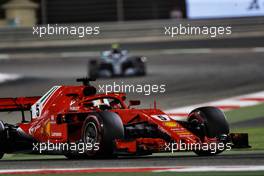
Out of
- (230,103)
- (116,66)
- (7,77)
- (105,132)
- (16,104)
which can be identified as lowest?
(230,103)

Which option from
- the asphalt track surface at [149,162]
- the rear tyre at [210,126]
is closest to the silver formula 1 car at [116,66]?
the rear tyre at [210,126]

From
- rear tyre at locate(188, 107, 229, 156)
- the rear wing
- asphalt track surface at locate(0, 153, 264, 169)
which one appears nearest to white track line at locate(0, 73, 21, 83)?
the rear wing

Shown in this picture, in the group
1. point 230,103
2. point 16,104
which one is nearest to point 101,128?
point 16,104

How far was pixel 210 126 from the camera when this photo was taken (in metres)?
11.8

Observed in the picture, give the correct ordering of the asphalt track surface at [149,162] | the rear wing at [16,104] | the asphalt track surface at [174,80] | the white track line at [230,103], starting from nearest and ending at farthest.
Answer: the asphalt track surface at [149,162]
the asphalt track surface at [174,80]
the rear wing at [16,104]
the white track line at [230,103]

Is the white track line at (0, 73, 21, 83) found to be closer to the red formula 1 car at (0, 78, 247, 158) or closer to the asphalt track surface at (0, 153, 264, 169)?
the red formula 1 car at (0, 78, 247, 158)

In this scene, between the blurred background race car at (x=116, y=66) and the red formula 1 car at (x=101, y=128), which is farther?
the blurred background race car at (x=116, y=66)

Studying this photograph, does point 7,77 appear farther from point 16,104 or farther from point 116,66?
point 16,104

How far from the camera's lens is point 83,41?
39.8 metres

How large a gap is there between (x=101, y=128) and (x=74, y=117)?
104 cm

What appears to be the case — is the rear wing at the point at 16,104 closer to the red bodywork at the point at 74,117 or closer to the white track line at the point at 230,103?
the red bodywork at the point at 74,117

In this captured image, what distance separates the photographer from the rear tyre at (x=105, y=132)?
36.5ft

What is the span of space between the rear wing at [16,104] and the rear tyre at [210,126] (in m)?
2.53

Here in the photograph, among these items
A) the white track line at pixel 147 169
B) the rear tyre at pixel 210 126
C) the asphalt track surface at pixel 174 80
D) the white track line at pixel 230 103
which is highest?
the rear tyre at pixel 210 126
